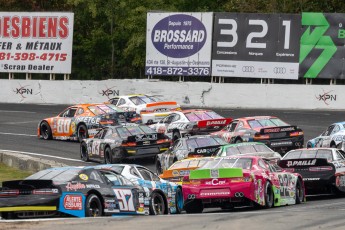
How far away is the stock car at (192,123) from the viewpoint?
34.5 m

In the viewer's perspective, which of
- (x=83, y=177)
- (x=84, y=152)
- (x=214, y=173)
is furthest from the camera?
(x=84, y=152)

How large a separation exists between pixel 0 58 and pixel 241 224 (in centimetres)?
3978

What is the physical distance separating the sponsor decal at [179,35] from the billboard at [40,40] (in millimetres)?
4949

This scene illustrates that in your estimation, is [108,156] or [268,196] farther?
[108,156]

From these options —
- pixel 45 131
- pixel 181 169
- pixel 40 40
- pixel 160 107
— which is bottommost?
pixel 181 169

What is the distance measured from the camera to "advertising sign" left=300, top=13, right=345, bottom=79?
152 feet

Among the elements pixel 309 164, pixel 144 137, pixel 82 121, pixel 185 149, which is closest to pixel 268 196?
pixel 309 164

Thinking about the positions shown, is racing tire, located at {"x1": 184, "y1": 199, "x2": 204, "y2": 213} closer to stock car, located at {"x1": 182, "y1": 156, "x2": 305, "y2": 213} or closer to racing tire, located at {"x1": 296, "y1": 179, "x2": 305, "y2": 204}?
stock car, located at {"x1": 182, "y1": 156, "x2": 305, "y2": 213}

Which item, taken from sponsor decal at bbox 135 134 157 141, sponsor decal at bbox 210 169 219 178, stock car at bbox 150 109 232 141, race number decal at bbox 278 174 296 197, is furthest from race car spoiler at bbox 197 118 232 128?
sponsor decal at bbox 210 169 219 178

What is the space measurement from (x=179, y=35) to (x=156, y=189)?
31.0 metres

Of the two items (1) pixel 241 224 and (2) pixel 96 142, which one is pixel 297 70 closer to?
(2) pixel 96 142

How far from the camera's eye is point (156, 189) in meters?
19.2

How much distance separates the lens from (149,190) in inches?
749

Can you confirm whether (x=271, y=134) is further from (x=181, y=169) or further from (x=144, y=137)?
(x=181, y=169)
